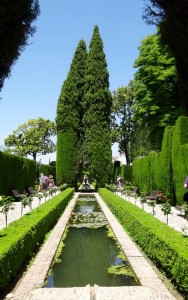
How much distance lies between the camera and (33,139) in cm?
7388

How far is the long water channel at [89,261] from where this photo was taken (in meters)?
7.40

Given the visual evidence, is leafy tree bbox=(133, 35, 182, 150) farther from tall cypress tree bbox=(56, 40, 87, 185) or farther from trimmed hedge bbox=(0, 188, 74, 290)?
trimmed hedge bbox=(0, 188, 74, 290)

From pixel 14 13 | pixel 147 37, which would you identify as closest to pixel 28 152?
pixel 147 37

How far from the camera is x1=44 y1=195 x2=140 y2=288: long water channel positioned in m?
7.40

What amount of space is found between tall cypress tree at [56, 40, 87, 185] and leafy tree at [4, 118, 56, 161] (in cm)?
3521

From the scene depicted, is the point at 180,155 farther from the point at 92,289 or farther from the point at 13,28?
the point at 92,289

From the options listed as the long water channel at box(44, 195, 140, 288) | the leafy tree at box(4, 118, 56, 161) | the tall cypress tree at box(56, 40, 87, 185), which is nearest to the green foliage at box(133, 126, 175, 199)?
the long water channel at box(44, 195, 140, 288)

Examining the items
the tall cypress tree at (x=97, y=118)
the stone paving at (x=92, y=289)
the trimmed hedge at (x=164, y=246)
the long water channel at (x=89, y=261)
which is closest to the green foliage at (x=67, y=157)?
the tall cypress tree at (x=97, y=118)

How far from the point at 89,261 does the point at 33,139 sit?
66059mm

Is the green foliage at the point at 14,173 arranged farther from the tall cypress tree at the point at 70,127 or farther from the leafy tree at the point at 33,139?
the leafy tree at the point at 33,139

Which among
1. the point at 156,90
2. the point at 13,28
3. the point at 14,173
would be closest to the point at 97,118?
the point at 156,90

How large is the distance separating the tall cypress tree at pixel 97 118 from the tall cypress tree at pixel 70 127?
3.11ft

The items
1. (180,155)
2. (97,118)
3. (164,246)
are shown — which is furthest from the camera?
(97,118)

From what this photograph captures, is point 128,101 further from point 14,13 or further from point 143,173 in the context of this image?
point 14,13
